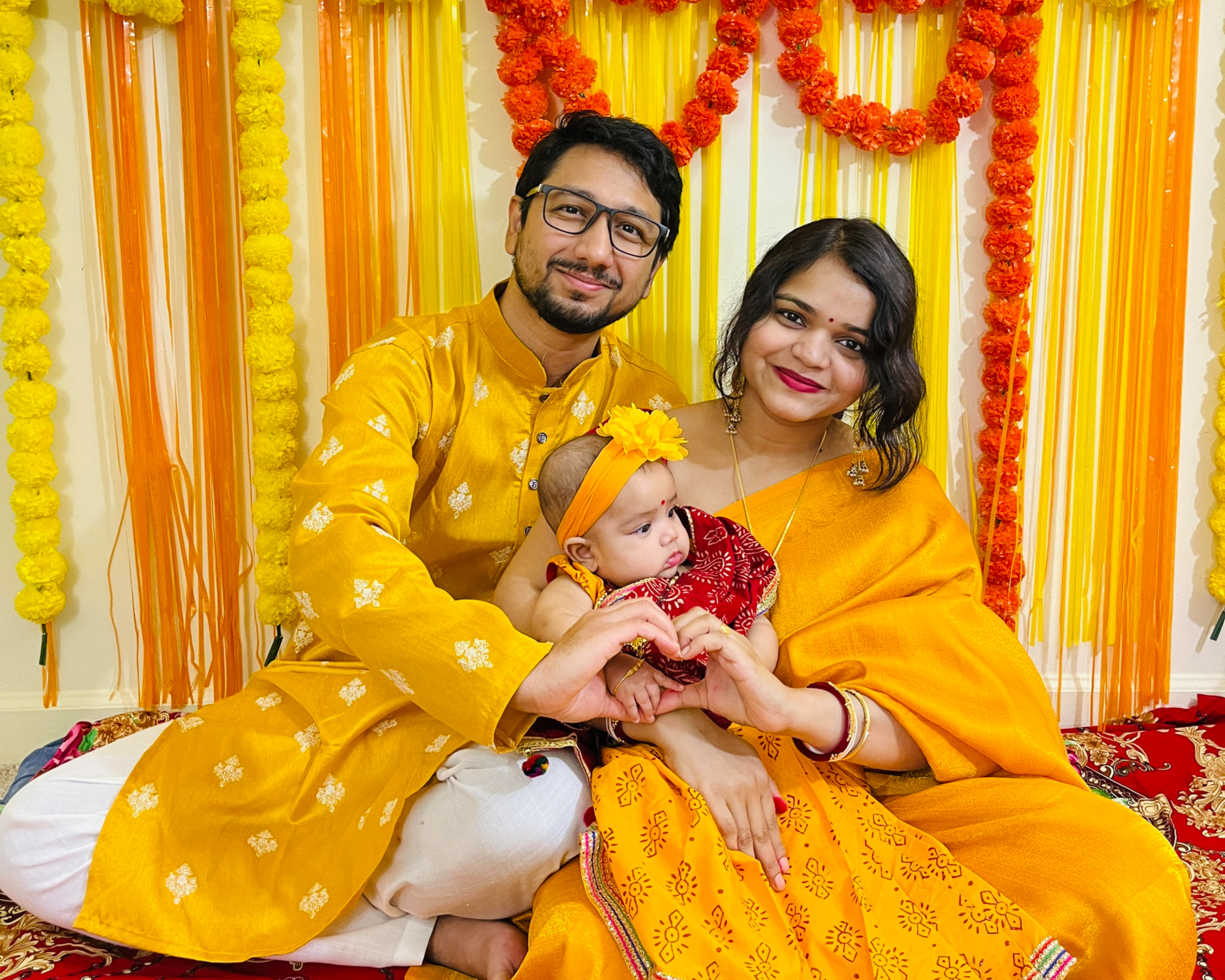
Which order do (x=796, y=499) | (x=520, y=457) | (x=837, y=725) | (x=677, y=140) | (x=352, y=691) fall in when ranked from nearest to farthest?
(x=837, y=725) < (x=352, y=691) < (x=796, y=499) < (x=520, y=457) < (x=677, y=140)

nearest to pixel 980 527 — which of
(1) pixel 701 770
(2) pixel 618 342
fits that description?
(2) pixel 618 342

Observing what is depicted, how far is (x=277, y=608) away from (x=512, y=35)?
161 centimetres

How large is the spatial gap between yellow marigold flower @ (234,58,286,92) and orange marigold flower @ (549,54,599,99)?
694mm

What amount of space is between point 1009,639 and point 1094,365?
1.20 metres

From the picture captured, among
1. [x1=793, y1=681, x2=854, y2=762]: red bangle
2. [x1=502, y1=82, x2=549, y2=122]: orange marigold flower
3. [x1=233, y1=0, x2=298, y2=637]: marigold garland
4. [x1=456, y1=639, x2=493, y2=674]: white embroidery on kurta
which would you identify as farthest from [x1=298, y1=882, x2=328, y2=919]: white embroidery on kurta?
[x1=502, y1=82, x2=549, y2=122]: orange marigold flower

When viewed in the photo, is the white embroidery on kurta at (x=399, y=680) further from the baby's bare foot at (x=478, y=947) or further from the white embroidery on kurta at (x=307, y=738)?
the baby's bare foot at (x=478, y=947)

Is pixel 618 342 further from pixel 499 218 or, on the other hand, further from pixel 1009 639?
pixel 1009 639

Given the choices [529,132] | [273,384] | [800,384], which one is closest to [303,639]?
[273,384]

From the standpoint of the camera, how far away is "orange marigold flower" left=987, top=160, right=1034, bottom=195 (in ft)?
8.09

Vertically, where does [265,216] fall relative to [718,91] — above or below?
below

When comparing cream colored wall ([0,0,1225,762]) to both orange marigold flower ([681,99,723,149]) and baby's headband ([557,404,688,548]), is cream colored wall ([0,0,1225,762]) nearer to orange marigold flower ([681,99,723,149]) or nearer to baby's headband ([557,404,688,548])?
orange marigold flower ([681,99,723,149])

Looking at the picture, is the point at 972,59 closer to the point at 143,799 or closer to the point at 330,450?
the point at 330,450

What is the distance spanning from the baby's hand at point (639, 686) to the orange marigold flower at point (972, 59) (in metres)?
1.79

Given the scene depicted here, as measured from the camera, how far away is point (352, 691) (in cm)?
183
